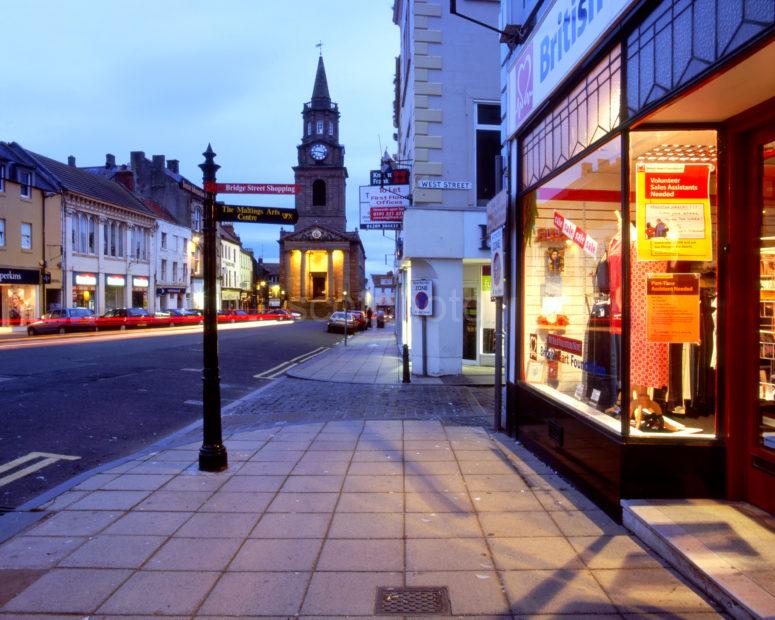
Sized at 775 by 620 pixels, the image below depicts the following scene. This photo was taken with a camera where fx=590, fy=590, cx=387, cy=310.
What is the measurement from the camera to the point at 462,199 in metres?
13.5

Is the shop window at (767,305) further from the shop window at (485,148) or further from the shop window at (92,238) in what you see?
the shop window at (92,238)

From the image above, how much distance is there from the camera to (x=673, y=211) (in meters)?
4.81

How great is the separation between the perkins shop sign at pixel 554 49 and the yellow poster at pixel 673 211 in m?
1.24

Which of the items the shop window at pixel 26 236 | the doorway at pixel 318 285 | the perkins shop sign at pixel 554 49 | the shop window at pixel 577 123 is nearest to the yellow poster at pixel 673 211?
the shop window at pixel 577 123

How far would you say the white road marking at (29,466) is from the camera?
5.84 metres

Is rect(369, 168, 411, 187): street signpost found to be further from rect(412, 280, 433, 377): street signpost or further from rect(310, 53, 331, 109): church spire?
rect(310, 53, 331, 109): church spire

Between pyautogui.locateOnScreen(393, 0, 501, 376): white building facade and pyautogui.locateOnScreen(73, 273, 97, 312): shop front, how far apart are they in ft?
116

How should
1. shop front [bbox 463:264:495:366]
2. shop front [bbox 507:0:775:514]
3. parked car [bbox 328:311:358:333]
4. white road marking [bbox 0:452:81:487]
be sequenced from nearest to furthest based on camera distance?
shop front [bbox 507:0:775:514] < white road marking [bbox 0:452:81:487] < shop front [bbox 463:264:495:366] < parked car [bbox 328:311:358:333]

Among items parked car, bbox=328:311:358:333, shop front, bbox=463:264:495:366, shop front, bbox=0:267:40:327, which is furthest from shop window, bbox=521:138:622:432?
shop front, bbox=0:267:40:327

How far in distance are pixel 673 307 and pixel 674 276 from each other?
0.85 feet

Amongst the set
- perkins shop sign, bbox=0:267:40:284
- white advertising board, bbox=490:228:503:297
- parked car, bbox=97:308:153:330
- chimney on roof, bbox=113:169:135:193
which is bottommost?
parked car, bbox=97:308:153:330

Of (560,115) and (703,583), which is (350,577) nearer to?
(703,583)

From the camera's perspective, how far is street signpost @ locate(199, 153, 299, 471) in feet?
19.2

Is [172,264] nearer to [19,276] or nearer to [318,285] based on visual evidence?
[19,276]
